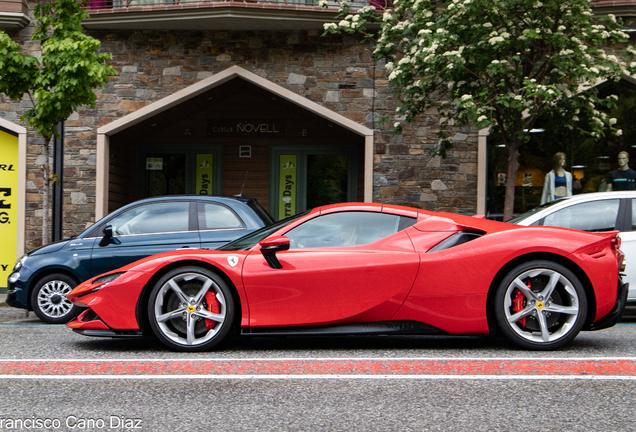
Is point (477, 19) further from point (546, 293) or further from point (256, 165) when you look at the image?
point (256, 165)

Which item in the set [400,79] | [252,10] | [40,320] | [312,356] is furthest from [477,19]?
[40,320]

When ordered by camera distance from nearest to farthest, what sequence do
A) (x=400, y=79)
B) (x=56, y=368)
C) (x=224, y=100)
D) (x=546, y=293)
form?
(x=56, y=368) < (x=546, y=293) < (x=400, y=79) < (x=224, y=100)

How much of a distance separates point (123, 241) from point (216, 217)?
4.01 feet

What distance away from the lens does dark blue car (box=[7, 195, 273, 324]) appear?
8.20m

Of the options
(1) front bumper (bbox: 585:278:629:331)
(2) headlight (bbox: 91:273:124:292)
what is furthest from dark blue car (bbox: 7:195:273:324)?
(1) front bumper (bbox: 585:278:629:331)

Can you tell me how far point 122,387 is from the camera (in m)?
4.20

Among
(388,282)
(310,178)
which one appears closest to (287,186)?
(310,178)

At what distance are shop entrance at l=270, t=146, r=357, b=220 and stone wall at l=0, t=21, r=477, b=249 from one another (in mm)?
2434

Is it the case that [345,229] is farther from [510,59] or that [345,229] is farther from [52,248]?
[510,59]

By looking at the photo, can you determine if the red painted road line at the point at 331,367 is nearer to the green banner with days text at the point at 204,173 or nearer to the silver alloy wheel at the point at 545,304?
the silver alloy wheel at the point at 545,304

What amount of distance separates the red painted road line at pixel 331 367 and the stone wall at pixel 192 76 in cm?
886

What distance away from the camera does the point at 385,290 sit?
5.22 metres

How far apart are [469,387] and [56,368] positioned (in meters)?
2.92

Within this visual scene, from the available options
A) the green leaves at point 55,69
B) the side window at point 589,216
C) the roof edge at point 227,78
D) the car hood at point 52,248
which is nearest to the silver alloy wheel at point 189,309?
the car hood at point 52,248
